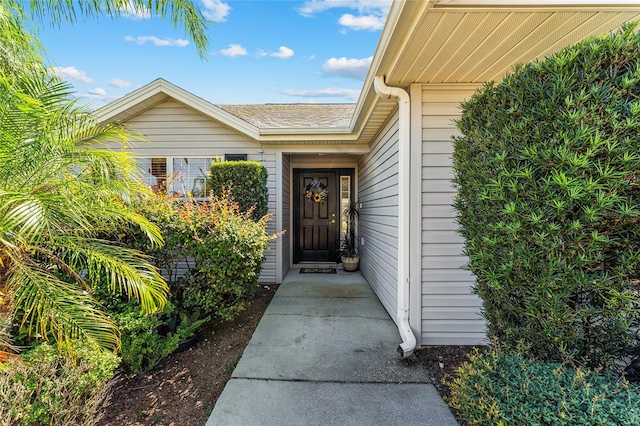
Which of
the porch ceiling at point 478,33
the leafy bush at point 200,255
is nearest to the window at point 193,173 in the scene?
the leafy bush at point 200,255

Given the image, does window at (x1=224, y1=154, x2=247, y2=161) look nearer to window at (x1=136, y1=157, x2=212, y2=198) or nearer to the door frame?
window at (x1=136, y1=157, x2=212, y2=198)

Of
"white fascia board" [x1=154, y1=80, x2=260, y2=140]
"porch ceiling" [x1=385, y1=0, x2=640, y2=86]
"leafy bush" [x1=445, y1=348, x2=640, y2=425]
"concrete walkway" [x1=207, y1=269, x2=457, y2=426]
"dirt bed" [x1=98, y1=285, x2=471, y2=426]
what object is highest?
"white fascia board" [x1=154, y1=80, x2=260, y2=140]

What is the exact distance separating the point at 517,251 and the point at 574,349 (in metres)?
0.54

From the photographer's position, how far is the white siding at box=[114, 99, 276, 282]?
521 centimetres

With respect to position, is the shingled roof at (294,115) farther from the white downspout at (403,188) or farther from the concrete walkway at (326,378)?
the concrete walkway at (326,378)

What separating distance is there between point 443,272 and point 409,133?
146 cm

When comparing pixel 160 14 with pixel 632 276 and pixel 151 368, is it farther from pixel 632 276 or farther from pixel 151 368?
pixel 632 276

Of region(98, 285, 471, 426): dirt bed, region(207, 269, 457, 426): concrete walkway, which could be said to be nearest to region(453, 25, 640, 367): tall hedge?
region(207, 269, 457, 426): concrete walkway

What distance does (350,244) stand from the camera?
635 centimetres

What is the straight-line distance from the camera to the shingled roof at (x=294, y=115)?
5.16 meters

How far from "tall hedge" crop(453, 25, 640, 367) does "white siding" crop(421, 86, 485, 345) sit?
3.97 ft

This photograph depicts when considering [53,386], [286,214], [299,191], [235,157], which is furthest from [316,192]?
[53,386]

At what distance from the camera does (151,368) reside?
2.59 metres

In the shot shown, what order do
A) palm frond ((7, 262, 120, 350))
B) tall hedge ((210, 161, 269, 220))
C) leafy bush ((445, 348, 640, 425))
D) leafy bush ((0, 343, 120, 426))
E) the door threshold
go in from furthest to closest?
the door threshold < tall hedge ((210, 161, 269, 220)) < palm frond ((7, 262, 120, 350)) < leafy bush ((0, 343, 120, 426)) < leafy bush ((445, 348, 640, 425))
